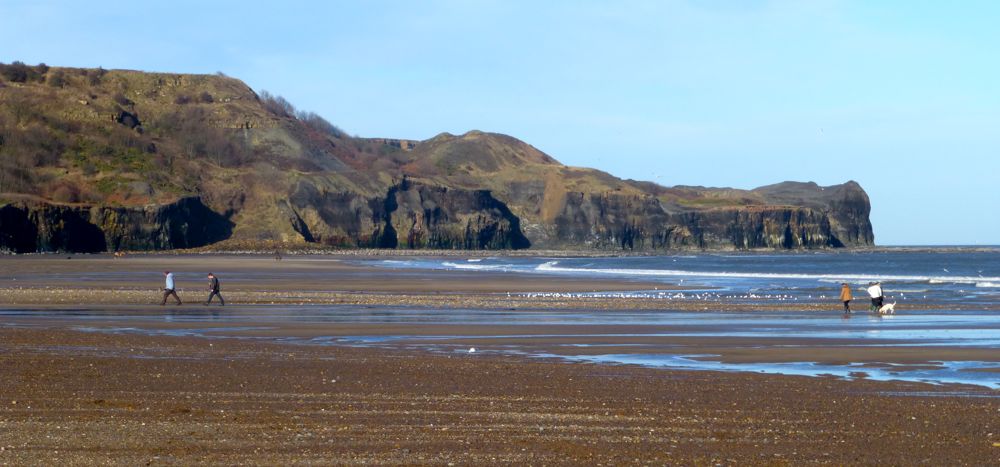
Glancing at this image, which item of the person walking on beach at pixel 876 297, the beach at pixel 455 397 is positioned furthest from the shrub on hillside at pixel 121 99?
the person walking on beach at pixel 876 297

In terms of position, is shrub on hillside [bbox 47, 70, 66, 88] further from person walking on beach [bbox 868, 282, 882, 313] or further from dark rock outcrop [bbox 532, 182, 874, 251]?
person walking on beach [bbox 868, 282, 882, 313]

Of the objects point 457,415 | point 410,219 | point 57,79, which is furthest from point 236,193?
point 457,415

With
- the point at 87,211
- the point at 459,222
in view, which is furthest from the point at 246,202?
the point at 459,222

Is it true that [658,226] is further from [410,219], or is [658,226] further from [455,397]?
[455,397]

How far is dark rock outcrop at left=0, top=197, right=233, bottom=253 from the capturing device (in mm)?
107562

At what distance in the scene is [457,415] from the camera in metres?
11.3

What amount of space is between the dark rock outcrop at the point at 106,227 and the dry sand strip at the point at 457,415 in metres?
98.9

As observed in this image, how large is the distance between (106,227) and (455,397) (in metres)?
112

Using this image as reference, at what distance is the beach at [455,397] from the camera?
9406 millimetres

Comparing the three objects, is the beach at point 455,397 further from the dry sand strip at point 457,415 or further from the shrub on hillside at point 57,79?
the shrub on hillside at point 57,79

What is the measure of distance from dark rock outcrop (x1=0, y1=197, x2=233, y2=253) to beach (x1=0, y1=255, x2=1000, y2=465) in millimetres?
88776

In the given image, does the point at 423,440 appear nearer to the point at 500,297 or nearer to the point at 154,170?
the point at 500,297

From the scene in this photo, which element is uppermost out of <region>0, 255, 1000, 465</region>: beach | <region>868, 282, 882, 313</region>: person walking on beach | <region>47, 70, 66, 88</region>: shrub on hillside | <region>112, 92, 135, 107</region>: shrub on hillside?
<region>47, 70, 66, 88</region>: shrub on hillside

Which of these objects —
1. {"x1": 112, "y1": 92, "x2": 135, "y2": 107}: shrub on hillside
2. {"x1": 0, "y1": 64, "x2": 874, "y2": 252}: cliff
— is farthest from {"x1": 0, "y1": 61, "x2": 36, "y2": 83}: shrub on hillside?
{"x1": 112, "y1": 92, "x2": 135, "y2": 107}: shrub on hillside
